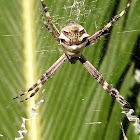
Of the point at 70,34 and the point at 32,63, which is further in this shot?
the point at 32,63

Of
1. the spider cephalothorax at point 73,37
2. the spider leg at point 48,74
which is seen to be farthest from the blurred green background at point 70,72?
the spider cephalothorax at point 73,37

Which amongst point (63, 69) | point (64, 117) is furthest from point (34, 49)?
point (64, 117)

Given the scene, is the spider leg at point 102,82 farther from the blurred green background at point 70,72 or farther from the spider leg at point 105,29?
the spider leg at point 105,29

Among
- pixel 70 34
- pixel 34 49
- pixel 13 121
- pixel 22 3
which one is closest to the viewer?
→ pixel 70 34

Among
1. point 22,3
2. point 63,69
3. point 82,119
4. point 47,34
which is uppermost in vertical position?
point 22,3

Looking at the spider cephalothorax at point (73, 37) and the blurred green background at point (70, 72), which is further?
the blurred green background at point (70, 72)

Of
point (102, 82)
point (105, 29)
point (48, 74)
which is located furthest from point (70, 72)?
point (105, 29)

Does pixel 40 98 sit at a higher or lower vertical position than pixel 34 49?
lower

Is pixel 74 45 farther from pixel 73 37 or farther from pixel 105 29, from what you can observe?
pixel 105 29

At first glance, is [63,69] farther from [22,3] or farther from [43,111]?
[22,3]

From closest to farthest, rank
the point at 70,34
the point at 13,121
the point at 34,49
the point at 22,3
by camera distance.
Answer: the point at 70,34
the point at 22,3
the point at 34,49
the point at 13,121
